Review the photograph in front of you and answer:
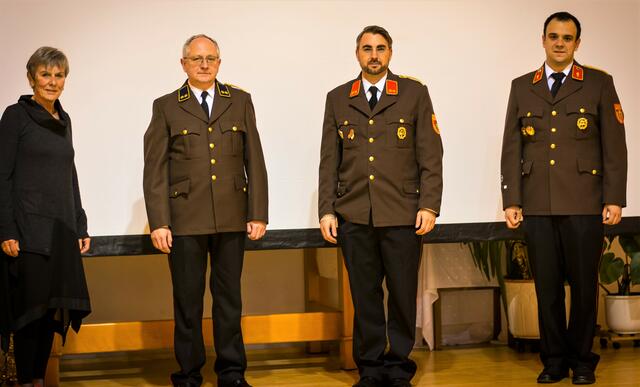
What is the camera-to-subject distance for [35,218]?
3355 mm

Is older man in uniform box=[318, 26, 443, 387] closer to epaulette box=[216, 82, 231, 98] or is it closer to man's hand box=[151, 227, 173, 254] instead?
epaulette box=[216, 82, 231, 98]

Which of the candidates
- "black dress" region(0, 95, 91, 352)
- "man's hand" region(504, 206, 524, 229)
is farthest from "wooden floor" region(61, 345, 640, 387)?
"black dress" region(0, 95, 91, 352)

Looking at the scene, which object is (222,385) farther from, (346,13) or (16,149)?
(346,13)

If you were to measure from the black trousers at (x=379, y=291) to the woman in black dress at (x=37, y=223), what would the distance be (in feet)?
3.67

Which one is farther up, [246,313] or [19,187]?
[19,187]

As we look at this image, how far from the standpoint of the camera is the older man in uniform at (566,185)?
3.73m

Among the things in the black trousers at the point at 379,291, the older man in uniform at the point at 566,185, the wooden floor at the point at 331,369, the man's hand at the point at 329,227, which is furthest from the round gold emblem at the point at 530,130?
the wooden floor at the point at 331,369

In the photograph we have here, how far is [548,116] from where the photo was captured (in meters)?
3.79

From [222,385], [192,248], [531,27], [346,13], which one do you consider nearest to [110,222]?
[192,248]

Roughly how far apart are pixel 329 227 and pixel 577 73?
49.9 inches

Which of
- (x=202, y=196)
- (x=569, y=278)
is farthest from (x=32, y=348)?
(x=569, y=278)

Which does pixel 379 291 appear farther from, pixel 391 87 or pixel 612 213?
pixel 612 213

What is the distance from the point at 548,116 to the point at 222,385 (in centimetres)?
180

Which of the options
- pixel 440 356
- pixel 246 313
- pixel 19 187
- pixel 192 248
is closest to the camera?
pixel 19 187
